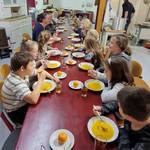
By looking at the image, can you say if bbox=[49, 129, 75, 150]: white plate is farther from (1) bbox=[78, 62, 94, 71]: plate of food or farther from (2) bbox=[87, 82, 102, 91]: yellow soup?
(1) bbox=[78, 62, 94, 71]: plate of food

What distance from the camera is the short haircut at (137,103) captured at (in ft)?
3.03

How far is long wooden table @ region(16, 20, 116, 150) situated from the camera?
3.21ft

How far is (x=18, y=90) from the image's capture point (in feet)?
4.31

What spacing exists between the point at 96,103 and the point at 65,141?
1.66 ft

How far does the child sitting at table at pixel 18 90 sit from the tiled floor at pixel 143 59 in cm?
264

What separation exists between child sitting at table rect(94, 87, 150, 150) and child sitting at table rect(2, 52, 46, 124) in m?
0.75

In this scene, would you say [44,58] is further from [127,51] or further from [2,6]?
[2,6]

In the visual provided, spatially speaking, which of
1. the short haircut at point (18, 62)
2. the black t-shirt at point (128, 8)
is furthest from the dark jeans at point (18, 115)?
the black t-shirt at point (128, 8)

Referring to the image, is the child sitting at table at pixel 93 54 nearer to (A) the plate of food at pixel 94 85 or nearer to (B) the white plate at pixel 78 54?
(B) the white plate at pixel 78 54

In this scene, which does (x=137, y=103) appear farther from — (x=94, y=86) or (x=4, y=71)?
(x=4, y=71)

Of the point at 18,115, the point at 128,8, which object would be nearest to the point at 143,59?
the point at 128,8

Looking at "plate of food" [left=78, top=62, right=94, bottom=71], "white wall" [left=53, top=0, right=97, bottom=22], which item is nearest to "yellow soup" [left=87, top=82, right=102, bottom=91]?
"plate of food" [left=78, top=62, right=94, bottom=71]

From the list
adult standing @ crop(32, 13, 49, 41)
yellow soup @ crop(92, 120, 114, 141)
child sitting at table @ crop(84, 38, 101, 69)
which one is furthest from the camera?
adult standing @ crop(32, 13, 49, 41)

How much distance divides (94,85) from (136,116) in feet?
2.41
